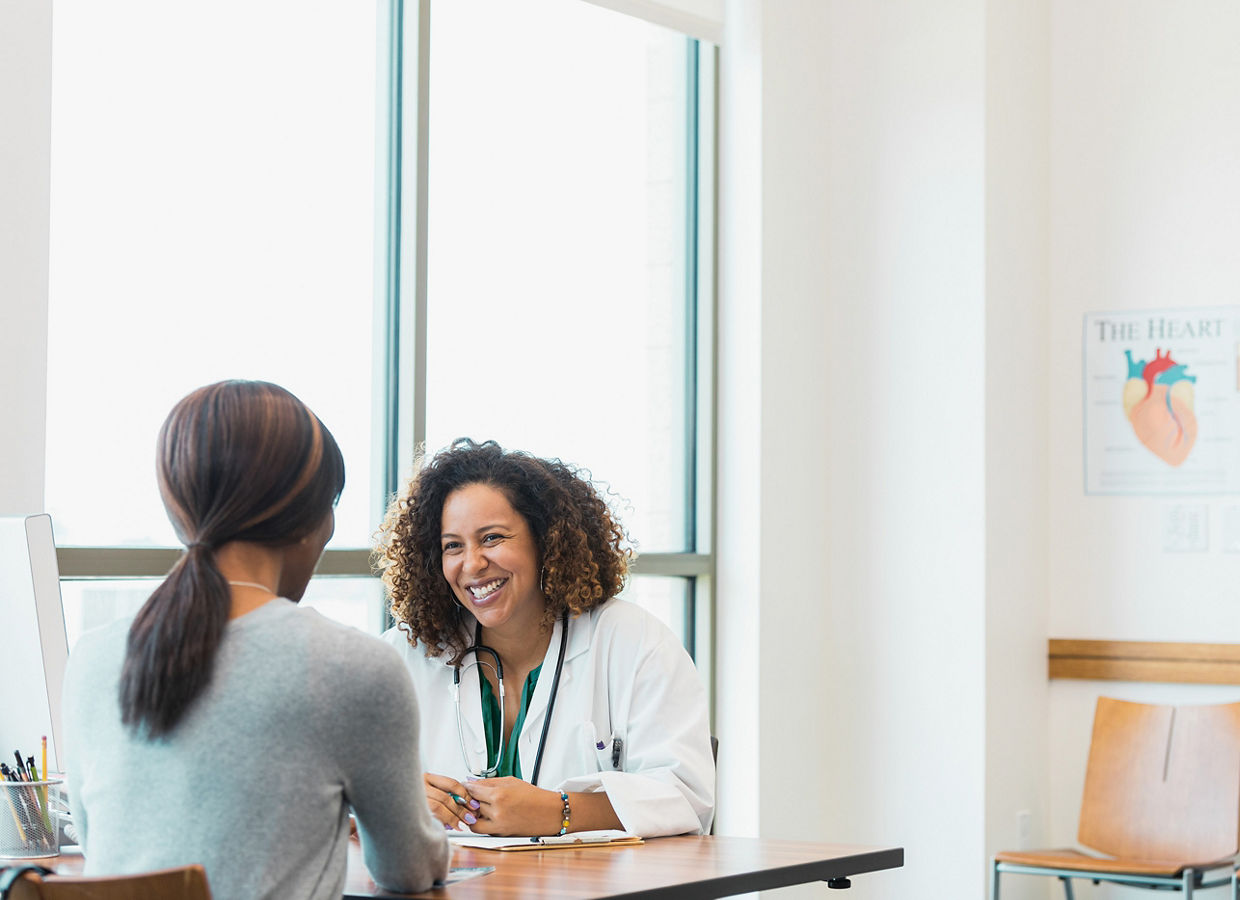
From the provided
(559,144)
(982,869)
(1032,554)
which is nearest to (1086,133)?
(1032,554)

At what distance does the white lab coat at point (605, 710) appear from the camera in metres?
2.39

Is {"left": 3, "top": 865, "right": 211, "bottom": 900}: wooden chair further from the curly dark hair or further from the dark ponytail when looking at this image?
the curly dark hair

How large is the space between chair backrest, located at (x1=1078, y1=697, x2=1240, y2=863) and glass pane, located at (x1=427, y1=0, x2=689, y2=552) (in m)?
1.35

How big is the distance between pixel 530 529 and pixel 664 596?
1733 mm

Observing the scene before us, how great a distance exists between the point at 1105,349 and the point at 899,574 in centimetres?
91

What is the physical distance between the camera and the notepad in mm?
2033

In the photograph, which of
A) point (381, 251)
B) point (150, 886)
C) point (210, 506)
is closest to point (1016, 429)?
point (381, 251)

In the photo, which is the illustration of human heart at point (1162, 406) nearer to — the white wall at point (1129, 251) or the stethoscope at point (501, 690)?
the white wall at point (1129, 251)

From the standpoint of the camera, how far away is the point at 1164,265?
14.5 ft

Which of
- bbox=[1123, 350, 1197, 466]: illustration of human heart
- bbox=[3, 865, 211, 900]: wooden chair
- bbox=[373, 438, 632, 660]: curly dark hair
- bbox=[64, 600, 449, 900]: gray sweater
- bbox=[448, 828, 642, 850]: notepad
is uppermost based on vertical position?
bbox=[1123, 350, 1197, 466]: illustration of human heart

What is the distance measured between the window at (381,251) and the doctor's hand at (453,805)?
43.8 inches

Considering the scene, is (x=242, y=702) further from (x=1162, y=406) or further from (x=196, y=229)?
(x=1162, y=406)

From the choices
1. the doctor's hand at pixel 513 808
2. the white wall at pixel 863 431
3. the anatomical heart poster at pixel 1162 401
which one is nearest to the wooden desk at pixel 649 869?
the doctor's hand at pixel 513 808

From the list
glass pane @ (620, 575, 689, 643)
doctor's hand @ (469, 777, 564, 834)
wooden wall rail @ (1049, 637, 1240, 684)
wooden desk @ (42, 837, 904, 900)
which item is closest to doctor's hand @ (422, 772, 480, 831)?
doctor's hand @ (469, 777, 564, 834)
